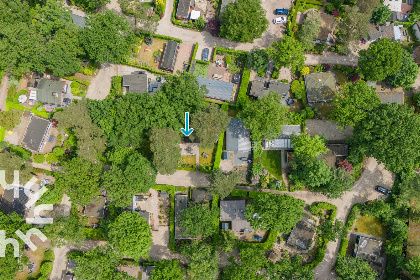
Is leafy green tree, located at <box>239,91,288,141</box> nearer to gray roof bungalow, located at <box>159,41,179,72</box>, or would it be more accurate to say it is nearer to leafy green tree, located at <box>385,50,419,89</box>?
gray roof bungalow, located at <box>159,41,179,72</box>

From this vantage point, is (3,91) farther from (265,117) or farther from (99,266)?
(265,117)

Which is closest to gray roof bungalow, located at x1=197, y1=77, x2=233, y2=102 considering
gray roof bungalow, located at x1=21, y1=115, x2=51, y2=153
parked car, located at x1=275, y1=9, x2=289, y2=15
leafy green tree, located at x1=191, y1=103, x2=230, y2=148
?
leafy green tree, located at x1=191, y1=103, x2=230, y2=148

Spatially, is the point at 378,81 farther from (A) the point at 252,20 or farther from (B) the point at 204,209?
(B) the point at 204,209

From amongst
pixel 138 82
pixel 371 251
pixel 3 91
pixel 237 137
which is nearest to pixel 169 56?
pixel 138 82

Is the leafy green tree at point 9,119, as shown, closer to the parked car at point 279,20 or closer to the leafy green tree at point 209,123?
the leafy green tree at point 209,123

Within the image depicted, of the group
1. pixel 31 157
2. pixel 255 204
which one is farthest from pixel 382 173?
pixel 31 157

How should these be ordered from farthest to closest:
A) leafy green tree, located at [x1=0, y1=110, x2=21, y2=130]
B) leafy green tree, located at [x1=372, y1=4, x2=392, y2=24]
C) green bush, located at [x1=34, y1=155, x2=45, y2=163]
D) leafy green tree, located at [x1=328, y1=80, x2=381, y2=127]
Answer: leafy green tree, located at [x1=372, y1=4, x2=392, y2=24] < green bush, located at [x1=34, y1=155, x2=45, y2=163] < leafy green tree, located at [x1=0, y1=110, x2=21, y2=130] < leafy green tree, located at [x1=328, y1=80, x2=381, y2=127]

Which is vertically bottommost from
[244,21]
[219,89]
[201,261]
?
[201,261]
